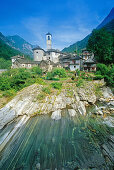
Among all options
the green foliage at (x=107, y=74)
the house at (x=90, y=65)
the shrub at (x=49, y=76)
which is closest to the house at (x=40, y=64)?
the shrub at (x=49, y=76)

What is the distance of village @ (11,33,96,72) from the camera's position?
3158 centimetres

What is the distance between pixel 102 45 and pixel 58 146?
32.5m

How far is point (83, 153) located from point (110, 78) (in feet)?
66.0

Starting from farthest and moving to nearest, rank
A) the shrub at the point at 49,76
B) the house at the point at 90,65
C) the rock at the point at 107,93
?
1. the house at the point at 90,65
2. the shrub at the point at 49,76
3. the rock at the point at 107,93

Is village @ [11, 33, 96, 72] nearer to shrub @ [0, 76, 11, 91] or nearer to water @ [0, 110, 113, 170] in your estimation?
shrub @ [0, 76, 11, 91]

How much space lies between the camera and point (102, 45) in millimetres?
27469

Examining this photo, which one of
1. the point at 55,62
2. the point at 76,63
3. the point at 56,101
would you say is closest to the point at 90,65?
the point at 76,63

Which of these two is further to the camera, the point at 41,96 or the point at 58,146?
the point at 41,96

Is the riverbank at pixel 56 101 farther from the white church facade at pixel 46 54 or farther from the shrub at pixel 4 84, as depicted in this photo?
the white church facade at pixel 46 54

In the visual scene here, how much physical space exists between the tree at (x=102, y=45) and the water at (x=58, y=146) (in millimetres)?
25777

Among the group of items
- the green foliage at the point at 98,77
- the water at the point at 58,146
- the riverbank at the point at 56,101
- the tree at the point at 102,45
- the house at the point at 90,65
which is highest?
the tree at the point at 102,45

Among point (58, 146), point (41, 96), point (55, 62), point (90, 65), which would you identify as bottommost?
point (58, 146)

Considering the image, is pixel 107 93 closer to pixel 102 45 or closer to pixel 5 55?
pixel 102 45

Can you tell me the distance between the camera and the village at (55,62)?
31.6 meters
